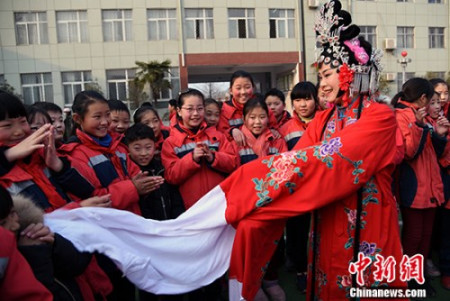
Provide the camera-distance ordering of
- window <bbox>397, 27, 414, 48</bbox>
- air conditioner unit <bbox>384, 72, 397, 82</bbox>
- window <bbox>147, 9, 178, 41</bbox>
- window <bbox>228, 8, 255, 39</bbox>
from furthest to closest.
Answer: window <bbox>397, 27, 414, 48</bbox> < air conditioner unit <bbox>384, 72, 397, 82</bbox> < window <bbox>228, 8, 255, 39</bbox> < window <bbox>147, 9, 178, 41</bbox>

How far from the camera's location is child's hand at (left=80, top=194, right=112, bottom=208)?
82.0 inches

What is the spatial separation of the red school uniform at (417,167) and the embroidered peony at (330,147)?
1284mm

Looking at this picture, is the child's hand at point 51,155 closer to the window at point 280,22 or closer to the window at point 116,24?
the window at point 116,24

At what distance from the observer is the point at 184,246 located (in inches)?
82.0

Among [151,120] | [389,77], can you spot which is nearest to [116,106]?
[151,120]

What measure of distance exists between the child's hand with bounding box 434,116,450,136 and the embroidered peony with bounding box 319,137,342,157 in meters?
1.82

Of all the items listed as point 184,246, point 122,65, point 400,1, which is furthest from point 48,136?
point 400,1

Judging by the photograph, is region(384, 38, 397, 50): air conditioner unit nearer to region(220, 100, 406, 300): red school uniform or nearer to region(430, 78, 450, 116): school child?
region(430, 78, 450, 116): school child

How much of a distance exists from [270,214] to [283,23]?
19.7 m

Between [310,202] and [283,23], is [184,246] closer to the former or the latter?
[310,202]

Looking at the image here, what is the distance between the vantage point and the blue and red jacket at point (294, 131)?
332cm

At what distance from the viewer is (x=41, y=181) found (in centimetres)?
195

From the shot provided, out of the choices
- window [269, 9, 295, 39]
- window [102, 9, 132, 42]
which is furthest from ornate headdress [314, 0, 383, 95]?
window [269, 9, 295, 39]

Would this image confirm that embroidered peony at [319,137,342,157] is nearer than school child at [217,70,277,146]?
Yes
